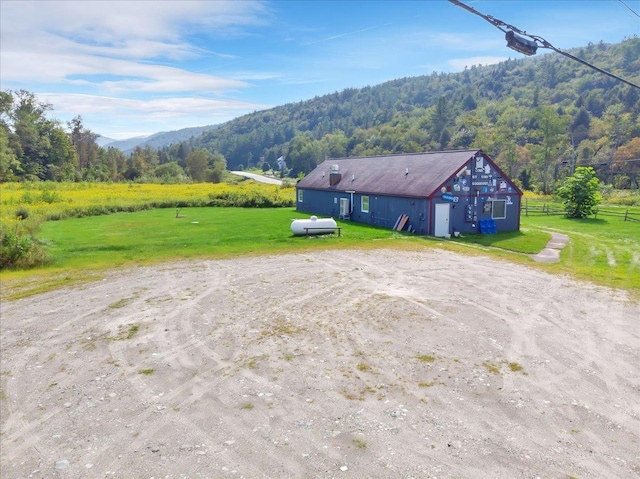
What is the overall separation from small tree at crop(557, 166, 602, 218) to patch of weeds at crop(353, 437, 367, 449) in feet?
118

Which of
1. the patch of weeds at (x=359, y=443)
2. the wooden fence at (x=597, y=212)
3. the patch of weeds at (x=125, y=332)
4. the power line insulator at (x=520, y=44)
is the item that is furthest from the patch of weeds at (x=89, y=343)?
the wooden fence at (x=597, y=212)

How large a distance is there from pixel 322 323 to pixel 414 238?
15184mm

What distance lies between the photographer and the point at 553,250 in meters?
24.3

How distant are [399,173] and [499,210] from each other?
23.3 ft

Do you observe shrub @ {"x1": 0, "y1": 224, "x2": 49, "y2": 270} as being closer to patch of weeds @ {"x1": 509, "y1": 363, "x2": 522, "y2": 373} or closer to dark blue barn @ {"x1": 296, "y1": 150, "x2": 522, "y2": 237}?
patch of weeds @ {"x1": 509, "y1": 363, "x2": 522, "y2": 373}

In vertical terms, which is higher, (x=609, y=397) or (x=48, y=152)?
(x=48, y=152)

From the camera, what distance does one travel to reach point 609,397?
9.01 metres

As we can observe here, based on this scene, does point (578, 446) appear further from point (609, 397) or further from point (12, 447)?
point (12, 447)

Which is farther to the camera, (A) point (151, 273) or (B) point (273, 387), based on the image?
(A) point (151, 273)

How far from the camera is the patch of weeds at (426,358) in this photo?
10746 millimetres

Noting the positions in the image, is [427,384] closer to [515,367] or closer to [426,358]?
[426,358]

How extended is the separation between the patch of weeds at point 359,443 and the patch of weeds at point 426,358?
135 inches

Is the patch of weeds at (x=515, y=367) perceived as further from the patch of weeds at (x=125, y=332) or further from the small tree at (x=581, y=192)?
the small tree at (x=581, y=192)

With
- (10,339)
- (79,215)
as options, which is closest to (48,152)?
(79,215)
